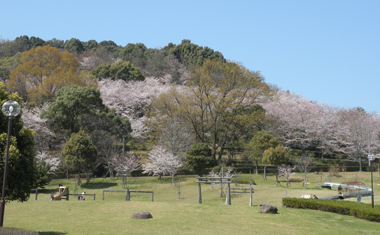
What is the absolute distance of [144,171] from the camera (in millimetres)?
35781

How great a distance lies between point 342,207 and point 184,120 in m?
26.0

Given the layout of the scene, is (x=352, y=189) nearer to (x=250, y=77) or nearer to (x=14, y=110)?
(x=250, y=77)

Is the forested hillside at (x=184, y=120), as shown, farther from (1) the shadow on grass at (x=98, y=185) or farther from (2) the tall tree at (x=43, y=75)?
(1) the shadow on grass at (x=98, y=185)

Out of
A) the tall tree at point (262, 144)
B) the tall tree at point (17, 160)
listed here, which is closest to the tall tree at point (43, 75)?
the tall tree at point (262, 144)

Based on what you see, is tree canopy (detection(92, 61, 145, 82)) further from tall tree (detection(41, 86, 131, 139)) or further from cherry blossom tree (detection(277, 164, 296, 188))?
cherry blossom tree (detection(277, 164, 296, 188))

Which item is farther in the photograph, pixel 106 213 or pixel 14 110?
pixel 106 213

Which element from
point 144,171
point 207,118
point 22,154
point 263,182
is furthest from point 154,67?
point 22,154

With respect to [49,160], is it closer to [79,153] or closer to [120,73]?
[79,153]

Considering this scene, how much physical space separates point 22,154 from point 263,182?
26827 millimetres

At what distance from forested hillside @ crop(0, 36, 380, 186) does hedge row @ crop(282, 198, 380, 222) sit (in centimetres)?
1468

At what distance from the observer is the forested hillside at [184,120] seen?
119 feet

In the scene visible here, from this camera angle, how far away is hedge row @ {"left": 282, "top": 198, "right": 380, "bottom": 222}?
48.7ft

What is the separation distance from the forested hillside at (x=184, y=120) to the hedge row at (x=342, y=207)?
48.2ft

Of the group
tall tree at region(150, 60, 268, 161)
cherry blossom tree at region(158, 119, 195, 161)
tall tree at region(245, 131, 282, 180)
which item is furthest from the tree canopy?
tall tree at region(245, 131, 282, 180)
